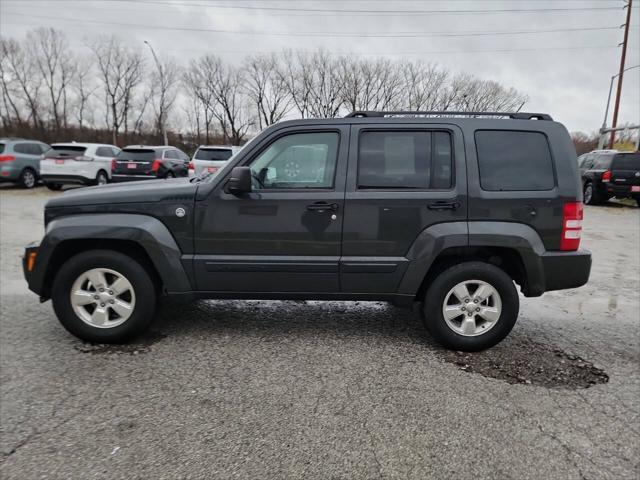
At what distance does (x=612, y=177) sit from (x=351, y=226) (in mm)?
14423

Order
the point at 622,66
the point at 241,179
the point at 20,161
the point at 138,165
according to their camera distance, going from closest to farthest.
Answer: the point at 241,179, the point at 138,165, the point at 20,161, the point at 622,66

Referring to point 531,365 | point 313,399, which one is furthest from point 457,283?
point 313,399

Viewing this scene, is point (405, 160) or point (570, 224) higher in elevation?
point (405, 160)

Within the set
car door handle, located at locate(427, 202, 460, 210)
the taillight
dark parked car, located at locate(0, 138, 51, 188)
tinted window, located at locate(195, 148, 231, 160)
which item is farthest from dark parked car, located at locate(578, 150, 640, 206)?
dark parked car, located at locate(0, 138, 51, 188)

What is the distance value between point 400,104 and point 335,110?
276 inches

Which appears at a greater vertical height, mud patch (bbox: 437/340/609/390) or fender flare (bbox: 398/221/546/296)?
fender flare (bbox: 398/221/546/296)

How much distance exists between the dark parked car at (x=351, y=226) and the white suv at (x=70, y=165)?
1293 cm

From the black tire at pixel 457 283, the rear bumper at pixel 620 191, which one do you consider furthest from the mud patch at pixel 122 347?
the rear bumper at pixel 620 191

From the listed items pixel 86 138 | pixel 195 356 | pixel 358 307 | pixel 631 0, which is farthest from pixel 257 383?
pixel 86 138

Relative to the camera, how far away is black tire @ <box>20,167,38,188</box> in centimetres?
1573

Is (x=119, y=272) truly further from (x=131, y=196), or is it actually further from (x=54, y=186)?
(x=54, y=186)

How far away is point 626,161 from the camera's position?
13.9 meters

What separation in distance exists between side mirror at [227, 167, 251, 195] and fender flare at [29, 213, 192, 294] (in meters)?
0.69

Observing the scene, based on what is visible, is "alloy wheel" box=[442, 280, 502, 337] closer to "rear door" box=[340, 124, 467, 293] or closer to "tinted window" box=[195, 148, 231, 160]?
"rear door" box=[340, 124, 467, 293]
